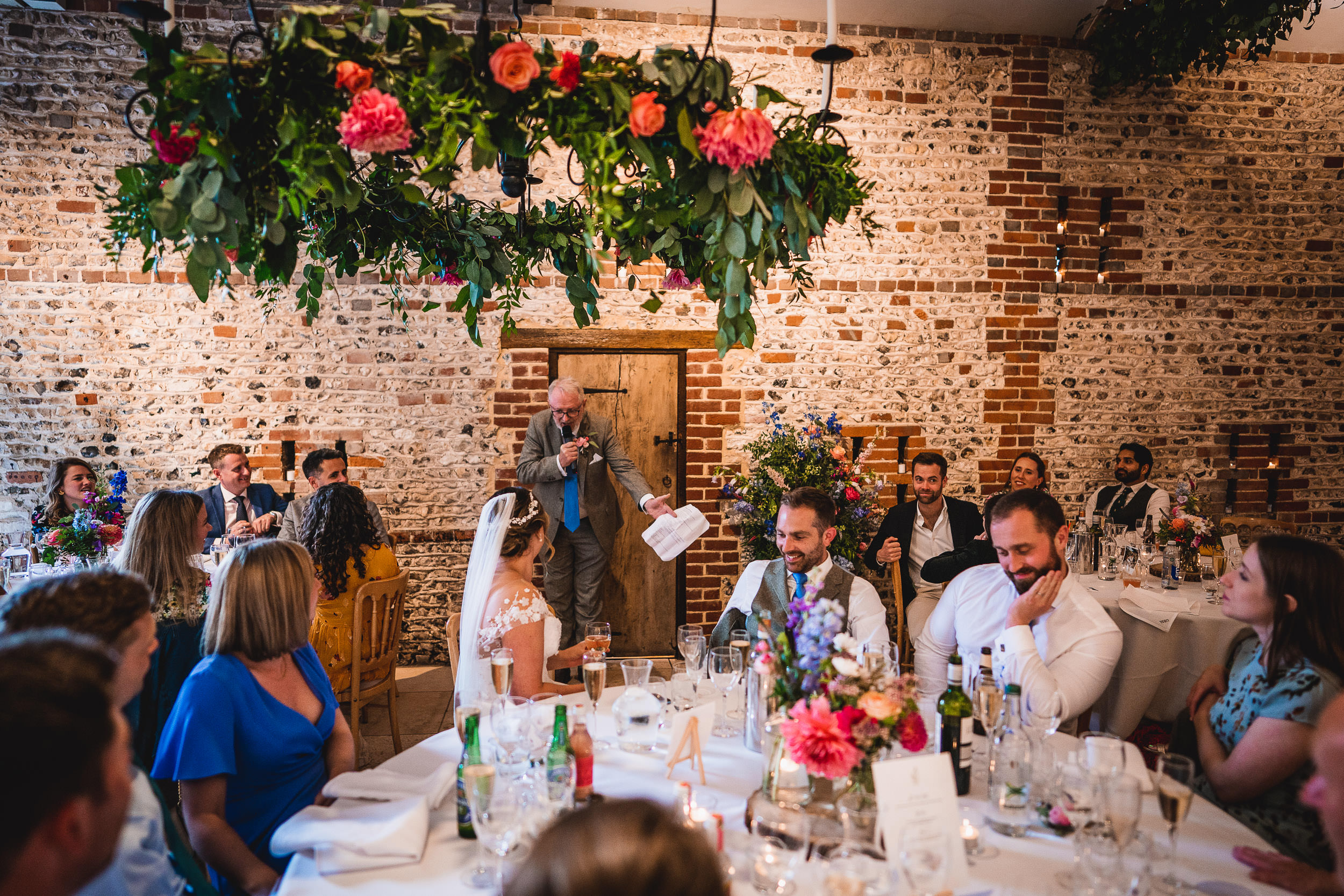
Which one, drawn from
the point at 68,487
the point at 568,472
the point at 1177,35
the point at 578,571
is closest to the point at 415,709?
the point at 578,571

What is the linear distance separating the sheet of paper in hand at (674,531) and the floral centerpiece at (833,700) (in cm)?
228

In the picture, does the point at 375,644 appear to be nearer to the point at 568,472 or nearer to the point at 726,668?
the point at 568,472

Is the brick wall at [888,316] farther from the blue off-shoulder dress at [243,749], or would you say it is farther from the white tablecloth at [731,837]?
the white tablecloth at [731,837]

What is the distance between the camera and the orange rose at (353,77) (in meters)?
1.37

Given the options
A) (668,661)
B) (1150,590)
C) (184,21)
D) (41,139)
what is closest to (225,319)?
(41,139)

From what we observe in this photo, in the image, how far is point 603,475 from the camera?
5.06 m

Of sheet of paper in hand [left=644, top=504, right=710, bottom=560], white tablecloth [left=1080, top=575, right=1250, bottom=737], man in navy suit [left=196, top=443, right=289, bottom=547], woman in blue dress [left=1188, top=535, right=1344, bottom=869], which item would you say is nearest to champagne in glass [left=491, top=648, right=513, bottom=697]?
woman in blue dress [left=1188, top=535, right=1344, bottom=869]

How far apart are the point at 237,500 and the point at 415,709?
1667 millimetres

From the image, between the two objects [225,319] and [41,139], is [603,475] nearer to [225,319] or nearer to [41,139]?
[225,319]

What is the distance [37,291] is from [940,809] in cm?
579

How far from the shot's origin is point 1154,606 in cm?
351

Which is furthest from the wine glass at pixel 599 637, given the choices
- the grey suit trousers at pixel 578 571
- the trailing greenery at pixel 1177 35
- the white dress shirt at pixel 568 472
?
the trailing greenery at pixel 1177 35

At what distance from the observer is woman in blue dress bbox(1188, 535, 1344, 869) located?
176cm

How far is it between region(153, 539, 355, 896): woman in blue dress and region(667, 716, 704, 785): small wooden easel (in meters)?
0.80
